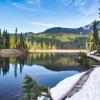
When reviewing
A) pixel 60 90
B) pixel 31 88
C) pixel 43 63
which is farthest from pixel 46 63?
pixel 31 88

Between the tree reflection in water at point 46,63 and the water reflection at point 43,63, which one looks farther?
the water reflection at point 43,63

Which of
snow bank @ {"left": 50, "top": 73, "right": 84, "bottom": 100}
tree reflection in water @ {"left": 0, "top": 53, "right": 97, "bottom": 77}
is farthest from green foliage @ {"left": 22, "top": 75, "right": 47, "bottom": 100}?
tree reflection in water @ {"left": 0, "top": 53, "right": 97, "bottom": 77}

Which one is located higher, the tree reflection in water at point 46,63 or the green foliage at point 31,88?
the green foliage at point 31,88

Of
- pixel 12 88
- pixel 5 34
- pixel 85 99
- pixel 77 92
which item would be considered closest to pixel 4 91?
pixel 12 88

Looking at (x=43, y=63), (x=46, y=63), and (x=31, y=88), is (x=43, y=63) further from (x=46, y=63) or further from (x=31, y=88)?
(x=31, y=88)

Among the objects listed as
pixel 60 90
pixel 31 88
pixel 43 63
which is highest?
pixel 31 88

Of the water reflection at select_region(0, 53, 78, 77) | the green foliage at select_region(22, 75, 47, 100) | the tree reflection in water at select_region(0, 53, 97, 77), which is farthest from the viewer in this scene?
the water reflection at select_region(0, 53, 78, 77)

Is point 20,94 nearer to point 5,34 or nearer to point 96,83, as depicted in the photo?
point 96,83

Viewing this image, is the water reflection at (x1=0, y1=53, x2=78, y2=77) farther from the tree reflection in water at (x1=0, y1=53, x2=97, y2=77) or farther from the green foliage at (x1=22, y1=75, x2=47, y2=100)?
the green foliage at (x1=22, y1=75, x2=47, y2=100)

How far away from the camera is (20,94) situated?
130 ft

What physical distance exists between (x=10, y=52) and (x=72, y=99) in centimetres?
16496

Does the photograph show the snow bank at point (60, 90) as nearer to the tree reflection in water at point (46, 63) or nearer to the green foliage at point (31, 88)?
the green foliage at point (31, 88)

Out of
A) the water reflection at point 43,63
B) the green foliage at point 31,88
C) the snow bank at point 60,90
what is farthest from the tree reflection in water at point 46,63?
the green foliage at point 31,88

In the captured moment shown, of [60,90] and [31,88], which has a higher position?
[31,88]
